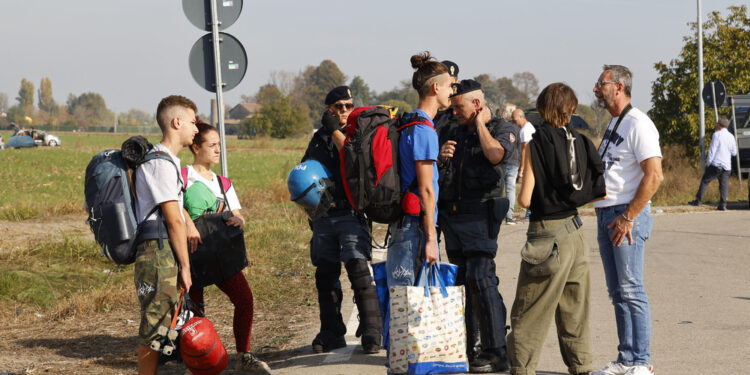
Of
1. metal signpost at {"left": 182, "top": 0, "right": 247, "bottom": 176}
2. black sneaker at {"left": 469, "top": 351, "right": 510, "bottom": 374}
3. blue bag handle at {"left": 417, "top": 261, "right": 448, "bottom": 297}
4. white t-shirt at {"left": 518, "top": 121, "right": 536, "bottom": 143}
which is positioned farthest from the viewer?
white t-shirt at {"left": 518, "top": 121, "right": 536, "bottom": 143}

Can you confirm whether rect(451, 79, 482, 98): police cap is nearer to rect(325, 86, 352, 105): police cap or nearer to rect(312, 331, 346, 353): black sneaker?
rect(325, 86, 352, 105): police cap

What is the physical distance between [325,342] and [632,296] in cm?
226

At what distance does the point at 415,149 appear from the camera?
4949mm

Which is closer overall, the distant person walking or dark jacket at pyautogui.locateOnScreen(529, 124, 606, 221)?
dark jacket at pyautogui.locateOnScreen(529, 124, 606, 221)

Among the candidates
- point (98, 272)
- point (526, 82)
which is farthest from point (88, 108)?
point (98, 272)

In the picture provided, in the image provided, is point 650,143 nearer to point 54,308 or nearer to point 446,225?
point 446,225

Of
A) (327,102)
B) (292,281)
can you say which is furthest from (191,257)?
(292,281)

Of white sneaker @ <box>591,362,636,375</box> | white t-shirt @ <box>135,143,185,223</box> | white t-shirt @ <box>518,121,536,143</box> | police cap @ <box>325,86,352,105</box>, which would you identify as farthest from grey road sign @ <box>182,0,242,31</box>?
white t-shirt @ <box>518,121,536,143</box>

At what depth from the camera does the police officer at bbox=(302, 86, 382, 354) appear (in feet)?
20.6

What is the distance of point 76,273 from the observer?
9.98 meters

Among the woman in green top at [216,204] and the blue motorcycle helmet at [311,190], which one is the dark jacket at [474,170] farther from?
the woman in green top at [216,204]

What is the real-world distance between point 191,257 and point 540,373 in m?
2.38

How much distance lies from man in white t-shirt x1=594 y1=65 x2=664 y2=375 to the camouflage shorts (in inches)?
103

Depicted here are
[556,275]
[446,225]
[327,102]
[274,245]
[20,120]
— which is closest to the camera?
[556,275]
